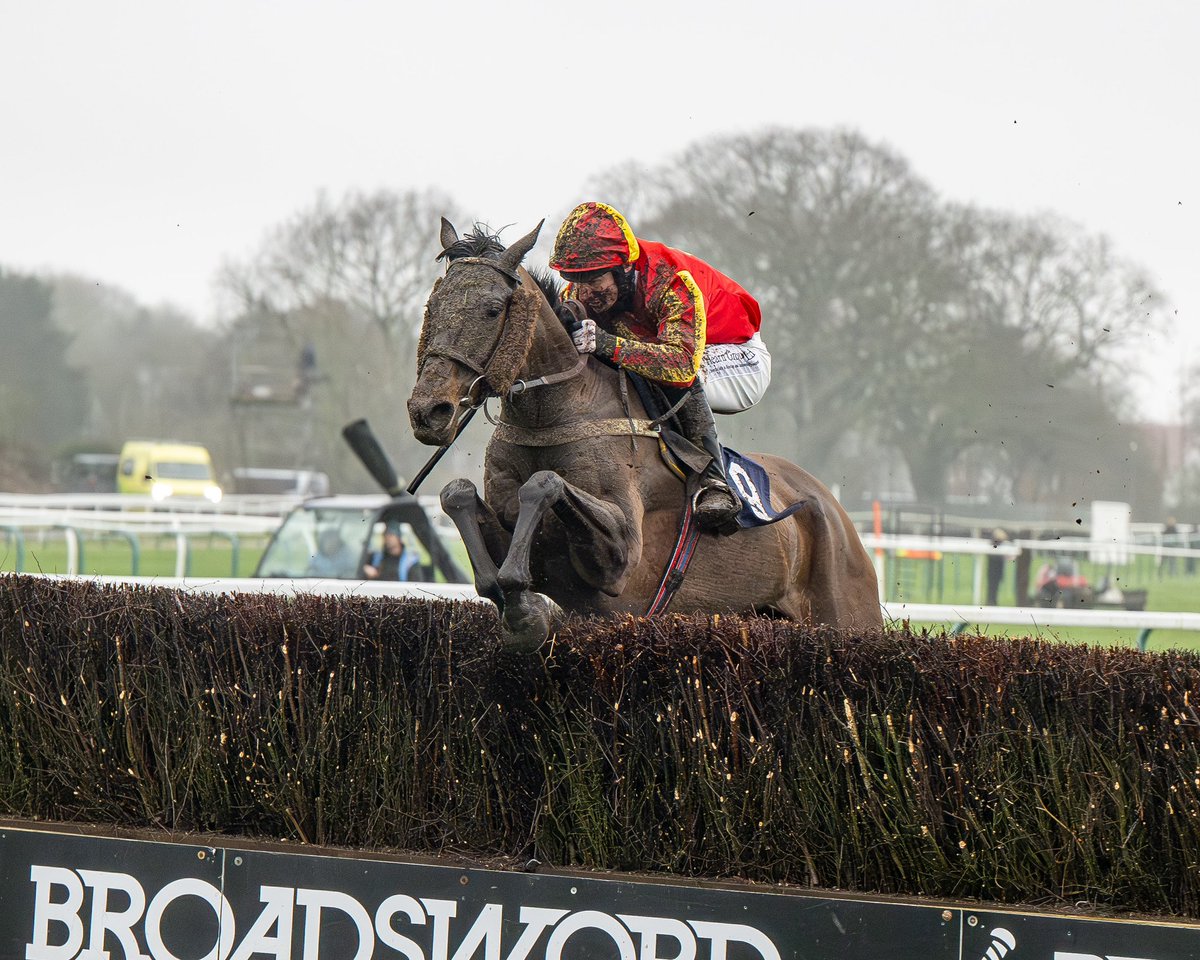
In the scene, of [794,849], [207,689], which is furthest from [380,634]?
[794,849]

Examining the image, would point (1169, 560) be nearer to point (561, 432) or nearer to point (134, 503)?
point (134, 503)

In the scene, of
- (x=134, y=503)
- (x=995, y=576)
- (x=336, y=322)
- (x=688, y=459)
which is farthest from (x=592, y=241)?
(x=336, y=322)

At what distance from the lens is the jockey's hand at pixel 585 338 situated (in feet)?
14.2

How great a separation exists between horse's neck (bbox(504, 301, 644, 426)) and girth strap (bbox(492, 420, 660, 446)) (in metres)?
0.02

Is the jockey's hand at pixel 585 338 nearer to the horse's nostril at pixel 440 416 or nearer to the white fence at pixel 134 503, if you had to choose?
the horse's nostril at pixel 440 416

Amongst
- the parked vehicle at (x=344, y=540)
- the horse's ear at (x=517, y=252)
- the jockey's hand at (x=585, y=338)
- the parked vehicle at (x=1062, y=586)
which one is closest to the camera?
the horse's ear at (x=517, y=252)

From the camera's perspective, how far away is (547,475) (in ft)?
12.6

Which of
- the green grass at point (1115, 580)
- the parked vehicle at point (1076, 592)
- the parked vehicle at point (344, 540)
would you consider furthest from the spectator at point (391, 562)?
the parked vehicle at point (1076, 592)

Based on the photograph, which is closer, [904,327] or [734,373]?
[734,373]

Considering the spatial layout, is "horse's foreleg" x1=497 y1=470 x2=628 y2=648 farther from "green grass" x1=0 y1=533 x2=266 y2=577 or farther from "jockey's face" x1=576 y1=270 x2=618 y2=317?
"green grass" x1=0 y1=533 x2=266 y2=577

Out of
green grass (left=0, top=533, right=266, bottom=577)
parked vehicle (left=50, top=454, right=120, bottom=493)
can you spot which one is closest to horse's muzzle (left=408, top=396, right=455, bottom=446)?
green grass (left=0, top=533, right=266, bottom=577)

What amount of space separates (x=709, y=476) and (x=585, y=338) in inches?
22.8

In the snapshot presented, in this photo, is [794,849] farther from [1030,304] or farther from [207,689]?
[1030,304]

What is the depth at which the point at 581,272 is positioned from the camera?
14.4 ft
